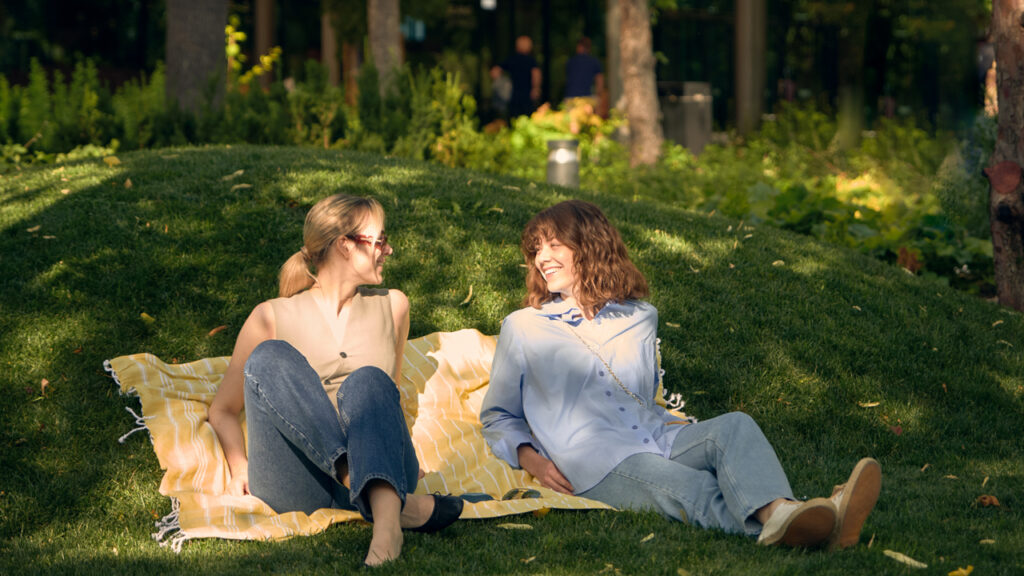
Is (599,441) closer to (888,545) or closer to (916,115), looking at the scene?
(888,545)

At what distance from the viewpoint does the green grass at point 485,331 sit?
3.58m

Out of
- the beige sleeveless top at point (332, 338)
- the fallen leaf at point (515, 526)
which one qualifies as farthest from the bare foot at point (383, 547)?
the beige sleeveless top at point (332, 338)

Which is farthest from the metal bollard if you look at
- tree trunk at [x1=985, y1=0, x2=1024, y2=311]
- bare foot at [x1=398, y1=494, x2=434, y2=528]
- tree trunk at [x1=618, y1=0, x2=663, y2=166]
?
bare foot at [x1=398, y1=494, x2=434, y2=528]

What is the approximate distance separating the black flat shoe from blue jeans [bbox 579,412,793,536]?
1.97 ft

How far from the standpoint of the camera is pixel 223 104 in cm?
973

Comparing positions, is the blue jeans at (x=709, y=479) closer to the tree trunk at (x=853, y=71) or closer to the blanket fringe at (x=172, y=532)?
the blanket fringe at (x=172, y=532)

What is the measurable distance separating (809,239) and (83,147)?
21.8ft

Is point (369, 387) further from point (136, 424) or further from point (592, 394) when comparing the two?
point (136, 424)

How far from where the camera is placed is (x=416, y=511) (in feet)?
11.7

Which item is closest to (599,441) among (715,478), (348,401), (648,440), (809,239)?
(648,440)

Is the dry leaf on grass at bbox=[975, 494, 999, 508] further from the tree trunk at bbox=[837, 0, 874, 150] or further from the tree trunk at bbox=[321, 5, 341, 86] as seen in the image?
the tree trunk at bbox=[321, 5, 341, 86]

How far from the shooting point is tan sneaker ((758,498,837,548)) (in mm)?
3236

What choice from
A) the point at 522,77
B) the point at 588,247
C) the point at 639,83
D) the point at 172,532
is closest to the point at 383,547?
the point at 172,532

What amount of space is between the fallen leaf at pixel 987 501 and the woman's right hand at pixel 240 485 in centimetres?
306
